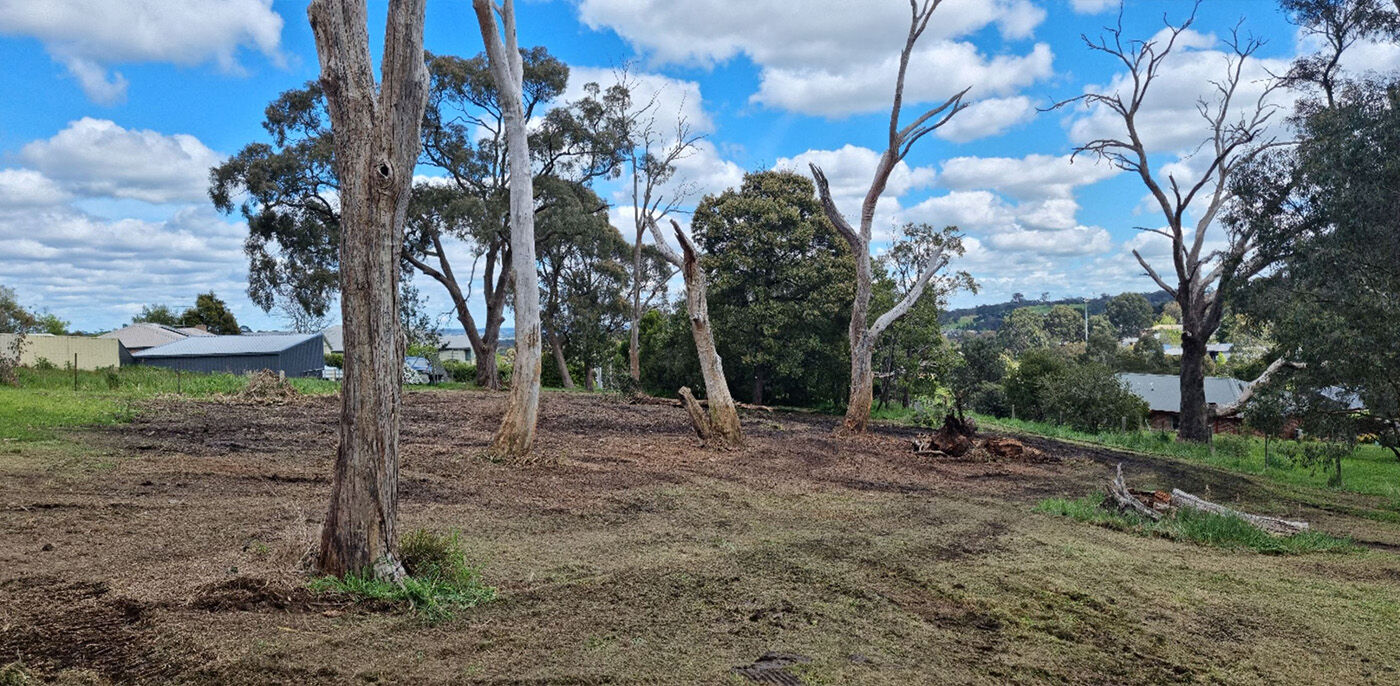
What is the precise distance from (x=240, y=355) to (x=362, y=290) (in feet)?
147

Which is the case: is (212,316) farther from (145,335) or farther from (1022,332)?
(1022,332)

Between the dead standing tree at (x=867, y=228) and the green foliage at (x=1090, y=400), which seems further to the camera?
the green foliage at (x=1090, y=400)

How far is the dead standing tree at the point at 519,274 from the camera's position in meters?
11.0

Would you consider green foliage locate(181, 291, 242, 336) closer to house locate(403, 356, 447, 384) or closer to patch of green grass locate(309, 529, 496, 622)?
house locate(403, 356, 447, 384)

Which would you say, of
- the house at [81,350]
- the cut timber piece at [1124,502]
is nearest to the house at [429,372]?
the house at [81,350]

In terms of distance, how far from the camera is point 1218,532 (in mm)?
8555

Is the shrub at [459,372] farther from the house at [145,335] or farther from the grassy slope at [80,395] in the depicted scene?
the house at [145,335]

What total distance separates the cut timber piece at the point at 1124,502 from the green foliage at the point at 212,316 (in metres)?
70.0

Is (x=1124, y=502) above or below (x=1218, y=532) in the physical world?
above

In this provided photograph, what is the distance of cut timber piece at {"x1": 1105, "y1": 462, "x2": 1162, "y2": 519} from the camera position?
9.31 meters

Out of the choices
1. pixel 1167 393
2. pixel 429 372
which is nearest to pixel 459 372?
pixel 429 372

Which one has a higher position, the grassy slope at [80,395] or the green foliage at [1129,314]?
the green foliage at [1129,314]

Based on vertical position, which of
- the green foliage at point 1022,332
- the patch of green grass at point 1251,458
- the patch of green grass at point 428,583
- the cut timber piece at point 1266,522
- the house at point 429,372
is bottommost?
the patch of green grass at point 1251,458

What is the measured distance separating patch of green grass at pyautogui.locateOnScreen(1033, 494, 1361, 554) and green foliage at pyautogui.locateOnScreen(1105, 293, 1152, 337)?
93.9 metres
